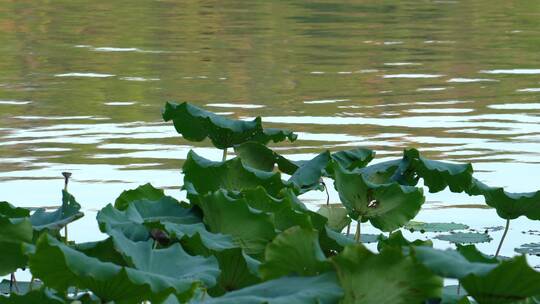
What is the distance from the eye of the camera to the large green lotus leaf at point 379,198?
106 inches

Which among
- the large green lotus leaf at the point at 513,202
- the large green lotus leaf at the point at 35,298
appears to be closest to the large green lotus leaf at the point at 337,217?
the large green lotus leaf at the point at 513,202

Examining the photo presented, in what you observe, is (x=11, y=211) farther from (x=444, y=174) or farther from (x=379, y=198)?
(x=444, y=174)

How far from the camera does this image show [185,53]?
11.3m

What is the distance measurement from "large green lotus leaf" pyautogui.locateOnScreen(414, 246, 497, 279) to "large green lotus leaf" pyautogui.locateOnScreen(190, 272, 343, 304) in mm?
101

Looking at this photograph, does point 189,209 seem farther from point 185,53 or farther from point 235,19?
point 235,19

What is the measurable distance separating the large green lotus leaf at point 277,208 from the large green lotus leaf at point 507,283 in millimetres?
715

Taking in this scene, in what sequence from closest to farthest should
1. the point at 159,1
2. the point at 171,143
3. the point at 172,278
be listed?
the point at 172,278, the point at 171,143, the point at 159,1

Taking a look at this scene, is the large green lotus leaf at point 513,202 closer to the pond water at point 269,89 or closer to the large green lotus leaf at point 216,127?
the large green lotus leaf at point 216,127

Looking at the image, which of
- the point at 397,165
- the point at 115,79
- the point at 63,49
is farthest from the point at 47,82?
the point at 397,165

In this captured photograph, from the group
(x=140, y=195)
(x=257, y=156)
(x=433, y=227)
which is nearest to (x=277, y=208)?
(x=140, y=195)

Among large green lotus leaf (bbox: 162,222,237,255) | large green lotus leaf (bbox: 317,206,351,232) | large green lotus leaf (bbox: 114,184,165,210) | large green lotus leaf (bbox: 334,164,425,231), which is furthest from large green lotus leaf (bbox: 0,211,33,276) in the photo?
large green lotus leaf (bbox: 317,206,351,232)

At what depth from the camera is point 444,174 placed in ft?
9.49

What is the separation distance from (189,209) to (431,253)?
0.93 metres

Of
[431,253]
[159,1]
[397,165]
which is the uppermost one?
[431,253]
